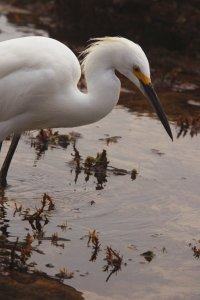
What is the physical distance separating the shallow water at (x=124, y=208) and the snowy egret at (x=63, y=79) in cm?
86

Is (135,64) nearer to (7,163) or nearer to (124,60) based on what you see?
(124,60)

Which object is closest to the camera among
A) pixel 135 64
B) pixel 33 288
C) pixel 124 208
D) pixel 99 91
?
pixel 33 288

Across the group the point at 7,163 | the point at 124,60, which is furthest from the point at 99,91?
the point at 7,163

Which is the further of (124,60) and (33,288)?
(124,60)

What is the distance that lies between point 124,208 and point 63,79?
4.53ft

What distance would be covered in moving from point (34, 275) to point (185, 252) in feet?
4.57

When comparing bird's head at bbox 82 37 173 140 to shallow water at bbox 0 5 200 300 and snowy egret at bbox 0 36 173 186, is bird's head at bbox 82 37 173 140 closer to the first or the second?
snowy egret at bbox 0 36 173 186

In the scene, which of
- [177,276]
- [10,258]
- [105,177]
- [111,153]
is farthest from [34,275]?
[111,153]

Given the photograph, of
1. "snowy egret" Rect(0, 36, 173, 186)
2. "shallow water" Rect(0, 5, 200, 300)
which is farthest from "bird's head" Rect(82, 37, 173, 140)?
"shallow water" Rect(0, 5, 200, 300)

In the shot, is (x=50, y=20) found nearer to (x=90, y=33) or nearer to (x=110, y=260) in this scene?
(x=90, y=33)

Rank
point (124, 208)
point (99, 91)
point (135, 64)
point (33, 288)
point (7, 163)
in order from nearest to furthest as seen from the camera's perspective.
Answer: point (33, 288) → point (135, 64) → point (99, 91) → point (124, 208) → point (7, 163)

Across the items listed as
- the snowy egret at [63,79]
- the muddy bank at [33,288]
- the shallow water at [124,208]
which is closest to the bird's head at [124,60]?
the snowy egret at [63,79]

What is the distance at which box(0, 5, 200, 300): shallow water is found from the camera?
19.2 ft

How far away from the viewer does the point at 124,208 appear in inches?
284
